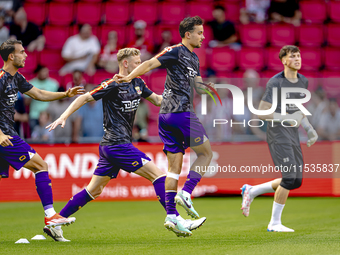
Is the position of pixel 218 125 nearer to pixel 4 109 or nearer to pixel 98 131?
pixel 98 131

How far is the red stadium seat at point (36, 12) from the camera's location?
13.9m

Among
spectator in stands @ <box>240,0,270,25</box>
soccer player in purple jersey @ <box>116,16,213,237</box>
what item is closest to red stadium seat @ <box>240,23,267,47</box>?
spectator in stands @ <box>240,0,270,25</box>

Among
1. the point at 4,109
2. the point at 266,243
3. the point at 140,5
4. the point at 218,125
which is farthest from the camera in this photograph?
the point at 140,5

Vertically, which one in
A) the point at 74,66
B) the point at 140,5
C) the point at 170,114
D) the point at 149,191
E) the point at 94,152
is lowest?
the point at 149,191

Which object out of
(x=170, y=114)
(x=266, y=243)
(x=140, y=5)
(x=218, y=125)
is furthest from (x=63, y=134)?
(x=266, y=243)

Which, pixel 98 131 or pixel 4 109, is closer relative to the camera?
pixel 4 109

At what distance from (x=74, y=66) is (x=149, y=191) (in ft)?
12.6

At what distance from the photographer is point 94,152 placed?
11016 millimetres

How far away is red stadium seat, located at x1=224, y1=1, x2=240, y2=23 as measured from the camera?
47.7ft

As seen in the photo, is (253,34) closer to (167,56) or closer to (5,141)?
(167,56)

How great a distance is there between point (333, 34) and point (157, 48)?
5347mm

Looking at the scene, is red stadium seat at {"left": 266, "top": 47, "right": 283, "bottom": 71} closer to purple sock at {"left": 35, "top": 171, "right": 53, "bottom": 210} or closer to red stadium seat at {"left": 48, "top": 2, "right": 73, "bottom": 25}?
red stadium seat at {"left": 48, "top": 2, "right": 73, "bottom": 25}

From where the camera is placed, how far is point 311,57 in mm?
13828

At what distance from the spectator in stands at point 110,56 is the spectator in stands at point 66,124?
1.71 meters
